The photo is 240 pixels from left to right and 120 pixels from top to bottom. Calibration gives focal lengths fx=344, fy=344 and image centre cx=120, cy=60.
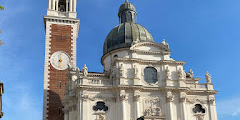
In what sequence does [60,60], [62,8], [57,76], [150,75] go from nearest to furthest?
1. [150,75]
2. [57,76]
3. [60,60]
4. [62,8]

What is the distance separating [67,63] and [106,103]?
11.7 meters

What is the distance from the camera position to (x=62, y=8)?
54781 mm

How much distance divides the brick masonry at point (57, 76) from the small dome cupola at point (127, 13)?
8056 millimetres

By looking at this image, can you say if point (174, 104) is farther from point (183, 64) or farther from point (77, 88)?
point (77, 88)

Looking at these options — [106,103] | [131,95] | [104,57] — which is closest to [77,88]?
[106,103]

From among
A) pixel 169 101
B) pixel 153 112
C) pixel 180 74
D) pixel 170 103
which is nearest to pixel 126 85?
pixel 153 112

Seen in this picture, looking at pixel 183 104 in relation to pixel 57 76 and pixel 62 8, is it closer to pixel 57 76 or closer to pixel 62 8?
pixel 57 76

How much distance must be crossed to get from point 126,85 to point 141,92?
220 cm

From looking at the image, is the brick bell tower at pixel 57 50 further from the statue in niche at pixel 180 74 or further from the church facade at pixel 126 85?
the statue in niche at pixel 180 74

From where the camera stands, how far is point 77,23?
52.3m

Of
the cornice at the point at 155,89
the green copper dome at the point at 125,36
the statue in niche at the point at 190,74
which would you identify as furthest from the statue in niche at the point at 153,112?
the green copper dome at the point at 125,36

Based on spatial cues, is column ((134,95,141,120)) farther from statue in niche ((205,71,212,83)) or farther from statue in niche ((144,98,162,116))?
statue in niche ((205,71,212,83))

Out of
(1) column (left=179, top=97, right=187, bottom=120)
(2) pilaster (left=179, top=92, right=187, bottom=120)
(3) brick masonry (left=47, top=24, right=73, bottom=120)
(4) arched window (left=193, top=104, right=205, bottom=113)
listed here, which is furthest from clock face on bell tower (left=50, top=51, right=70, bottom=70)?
(4) arched window (left=193, top=104, right=205, bottom=113)

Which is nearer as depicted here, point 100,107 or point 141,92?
point 100,107
